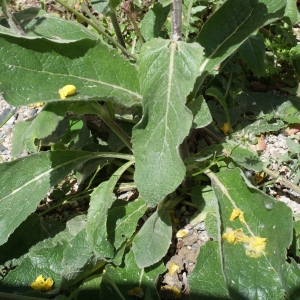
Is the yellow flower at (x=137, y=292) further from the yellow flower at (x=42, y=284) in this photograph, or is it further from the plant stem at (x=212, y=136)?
the plant stem at (x=212, y=136)

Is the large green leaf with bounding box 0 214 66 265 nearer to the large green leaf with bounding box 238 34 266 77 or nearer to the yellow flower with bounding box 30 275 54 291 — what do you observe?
the yellow flower with bounding box 30 275 54 291

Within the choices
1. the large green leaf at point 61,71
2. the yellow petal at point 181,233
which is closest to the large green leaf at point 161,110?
the large green leaf at point 61,71

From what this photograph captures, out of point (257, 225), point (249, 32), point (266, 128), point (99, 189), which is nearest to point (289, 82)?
point (266, 128)

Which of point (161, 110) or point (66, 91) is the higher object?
point (66, 91)

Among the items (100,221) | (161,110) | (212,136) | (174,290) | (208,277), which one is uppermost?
(161,110)

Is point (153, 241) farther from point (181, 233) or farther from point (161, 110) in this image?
point (161, 110)

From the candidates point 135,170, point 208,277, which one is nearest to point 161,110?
point 135,170

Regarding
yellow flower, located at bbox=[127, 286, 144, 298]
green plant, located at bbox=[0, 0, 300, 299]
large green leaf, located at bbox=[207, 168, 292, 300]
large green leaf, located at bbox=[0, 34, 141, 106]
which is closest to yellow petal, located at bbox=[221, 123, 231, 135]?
green plant, located at bbox=[0, 0, 300, 299]

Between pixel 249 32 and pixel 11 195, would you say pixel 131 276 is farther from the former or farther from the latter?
pixel 249 32
